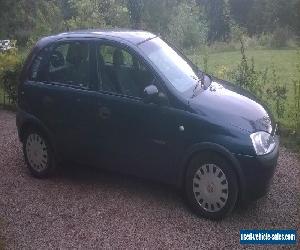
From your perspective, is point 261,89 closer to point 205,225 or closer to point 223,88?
point 223,88

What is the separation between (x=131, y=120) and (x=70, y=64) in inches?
48.0

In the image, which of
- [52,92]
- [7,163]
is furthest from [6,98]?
[52,92]

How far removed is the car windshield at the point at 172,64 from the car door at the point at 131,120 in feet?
0.72

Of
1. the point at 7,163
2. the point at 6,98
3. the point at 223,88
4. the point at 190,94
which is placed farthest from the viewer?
the point at 6,98

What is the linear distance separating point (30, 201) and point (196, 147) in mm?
2387

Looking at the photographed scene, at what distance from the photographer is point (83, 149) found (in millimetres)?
5875

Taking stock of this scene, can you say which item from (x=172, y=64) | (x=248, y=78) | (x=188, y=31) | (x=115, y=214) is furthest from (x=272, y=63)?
(x=188, y=31)

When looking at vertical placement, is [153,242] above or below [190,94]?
below

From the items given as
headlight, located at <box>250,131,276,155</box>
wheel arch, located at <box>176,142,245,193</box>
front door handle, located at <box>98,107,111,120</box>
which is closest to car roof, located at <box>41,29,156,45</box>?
front door handle, located at <box>98,107,111,120</box>

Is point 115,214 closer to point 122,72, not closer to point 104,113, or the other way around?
point 104,113

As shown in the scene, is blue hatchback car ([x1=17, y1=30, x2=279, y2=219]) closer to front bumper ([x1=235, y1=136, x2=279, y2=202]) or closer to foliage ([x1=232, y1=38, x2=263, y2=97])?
front bumper ([x1=235, y1=136, x2=279, y2=202])

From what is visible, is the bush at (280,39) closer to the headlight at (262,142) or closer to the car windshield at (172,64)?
the car windshield at (172,64)

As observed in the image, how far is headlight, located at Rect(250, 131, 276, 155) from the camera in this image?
4784 mm

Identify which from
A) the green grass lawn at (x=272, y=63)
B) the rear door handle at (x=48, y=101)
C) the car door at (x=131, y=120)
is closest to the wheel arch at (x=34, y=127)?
the rear door handle at (x=48, y=101)
